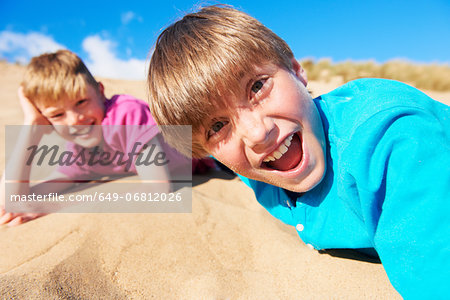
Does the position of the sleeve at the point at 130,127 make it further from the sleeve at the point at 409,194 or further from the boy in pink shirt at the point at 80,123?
the sleeve at the point at 409,194

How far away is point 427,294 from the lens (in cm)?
82

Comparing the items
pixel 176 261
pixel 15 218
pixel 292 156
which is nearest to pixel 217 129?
pixel 292 156

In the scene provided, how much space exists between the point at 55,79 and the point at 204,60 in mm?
1982

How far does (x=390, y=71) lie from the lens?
26.2ft

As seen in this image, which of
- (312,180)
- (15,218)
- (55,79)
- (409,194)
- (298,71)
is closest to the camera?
(409,194)

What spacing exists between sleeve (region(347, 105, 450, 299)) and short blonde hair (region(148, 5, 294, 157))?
1.74 ft

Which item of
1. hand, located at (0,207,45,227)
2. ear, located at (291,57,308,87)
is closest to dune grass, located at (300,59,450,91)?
ear, located at (291,57,308,87)

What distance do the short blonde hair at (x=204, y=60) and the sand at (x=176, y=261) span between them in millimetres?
610

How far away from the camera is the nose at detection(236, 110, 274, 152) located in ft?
3.67

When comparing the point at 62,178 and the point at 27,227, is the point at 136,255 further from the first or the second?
the point at 62,178

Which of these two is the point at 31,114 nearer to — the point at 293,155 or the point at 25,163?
the point at 25,163

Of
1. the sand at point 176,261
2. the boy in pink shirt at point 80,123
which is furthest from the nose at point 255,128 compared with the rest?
the boy in pink shirt at point 80,123

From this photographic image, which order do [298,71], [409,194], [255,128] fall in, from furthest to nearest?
[298,71]
[255,128]
[409,194]

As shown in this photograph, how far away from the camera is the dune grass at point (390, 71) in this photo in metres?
7.03
